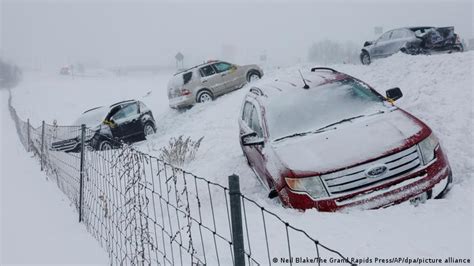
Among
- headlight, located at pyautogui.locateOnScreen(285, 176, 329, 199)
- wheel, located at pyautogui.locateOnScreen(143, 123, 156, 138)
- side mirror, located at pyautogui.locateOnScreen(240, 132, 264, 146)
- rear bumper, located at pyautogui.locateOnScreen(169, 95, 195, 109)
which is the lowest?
wheel, located at pyautogui.locateOnScreen(143, 123, 156, 138)

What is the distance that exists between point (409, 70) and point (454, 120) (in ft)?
11.0

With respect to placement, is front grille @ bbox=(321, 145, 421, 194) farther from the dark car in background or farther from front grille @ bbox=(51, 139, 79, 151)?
the dark car in background

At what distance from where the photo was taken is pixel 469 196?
474cm

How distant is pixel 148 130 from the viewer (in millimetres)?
15594

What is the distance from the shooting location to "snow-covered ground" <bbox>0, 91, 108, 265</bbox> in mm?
4906

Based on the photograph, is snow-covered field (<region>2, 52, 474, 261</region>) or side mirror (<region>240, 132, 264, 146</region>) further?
side mirror (<region>240, 132, 264, 146</region>)

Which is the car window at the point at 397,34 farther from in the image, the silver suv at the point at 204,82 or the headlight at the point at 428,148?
the headlight at the point at 428,148

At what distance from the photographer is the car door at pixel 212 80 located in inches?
696

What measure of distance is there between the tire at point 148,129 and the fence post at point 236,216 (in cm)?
1353

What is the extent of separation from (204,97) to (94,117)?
499 centimetres

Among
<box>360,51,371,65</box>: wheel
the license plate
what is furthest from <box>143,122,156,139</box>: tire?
the license plate

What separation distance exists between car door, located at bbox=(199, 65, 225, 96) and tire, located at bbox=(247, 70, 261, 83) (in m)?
1.49

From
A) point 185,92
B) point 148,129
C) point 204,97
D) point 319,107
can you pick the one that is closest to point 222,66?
point 204,97

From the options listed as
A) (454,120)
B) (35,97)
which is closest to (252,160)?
(454,120)
